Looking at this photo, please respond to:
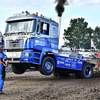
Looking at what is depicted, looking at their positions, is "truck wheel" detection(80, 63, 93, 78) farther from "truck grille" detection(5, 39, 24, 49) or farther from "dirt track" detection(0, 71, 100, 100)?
"truck grille" detection(5, 39, 24, 49)

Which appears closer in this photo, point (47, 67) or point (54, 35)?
point (47, 67)

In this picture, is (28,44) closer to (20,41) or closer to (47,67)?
(20,41)

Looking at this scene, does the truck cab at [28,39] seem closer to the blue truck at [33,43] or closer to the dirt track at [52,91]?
the blue truck at [33,43]

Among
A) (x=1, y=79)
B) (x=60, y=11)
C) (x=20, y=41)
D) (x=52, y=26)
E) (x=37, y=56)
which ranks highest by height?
(x=60, y=11)

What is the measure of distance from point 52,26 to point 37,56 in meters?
1.92

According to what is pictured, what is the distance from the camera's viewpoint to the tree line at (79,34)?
68750mm

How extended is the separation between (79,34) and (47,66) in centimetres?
5935

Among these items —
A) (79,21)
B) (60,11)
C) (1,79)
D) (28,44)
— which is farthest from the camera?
(79,21)

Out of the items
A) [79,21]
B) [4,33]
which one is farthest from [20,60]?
[79,21]

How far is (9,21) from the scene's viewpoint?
Answer: 1123cm

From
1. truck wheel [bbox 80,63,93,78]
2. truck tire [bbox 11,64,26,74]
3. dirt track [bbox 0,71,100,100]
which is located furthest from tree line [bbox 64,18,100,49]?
dirt track [bbox 0,71,100,100]

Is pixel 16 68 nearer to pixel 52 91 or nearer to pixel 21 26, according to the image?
pixel 21 26

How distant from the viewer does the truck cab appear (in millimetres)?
10336

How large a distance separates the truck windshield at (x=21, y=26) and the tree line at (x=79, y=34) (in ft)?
187
